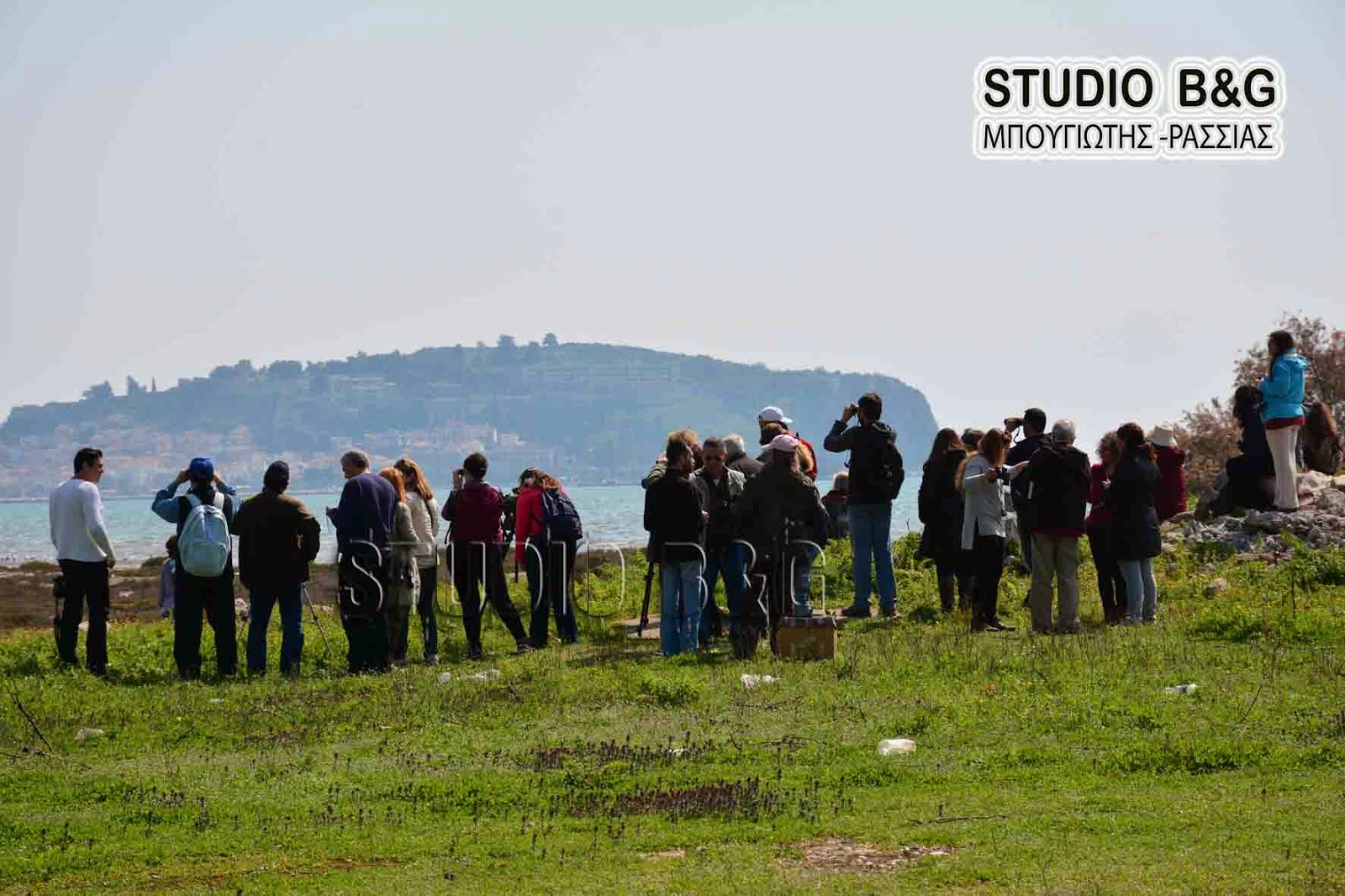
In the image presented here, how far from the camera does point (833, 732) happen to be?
12.6 meters

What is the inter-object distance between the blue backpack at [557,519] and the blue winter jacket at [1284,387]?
9.20 meters

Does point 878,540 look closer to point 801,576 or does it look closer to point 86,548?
point 801,576

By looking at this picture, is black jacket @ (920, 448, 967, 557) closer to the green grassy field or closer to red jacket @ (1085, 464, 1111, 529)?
red jacket @ (1085, 464, 1111, 529)

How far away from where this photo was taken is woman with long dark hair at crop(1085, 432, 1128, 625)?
723 inches

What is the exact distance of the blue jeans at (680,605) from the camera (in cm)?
1747

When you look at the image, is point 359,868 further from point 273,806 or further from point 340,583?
point 340,583

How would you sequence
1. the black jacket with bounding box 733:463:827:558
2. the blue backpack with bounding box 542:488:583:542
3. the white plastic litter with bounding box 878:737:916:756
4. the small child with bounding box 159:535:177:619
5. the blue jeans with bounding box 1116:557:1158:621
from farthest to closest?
the small child with bounding box 159:535:177:619 → the blue backpack with bounding box 542:488:583:542 → the blue jeans with bounding box 1116:557:1158:621 → the black jacket with bounding box 733:463:827:558 → the white plastic litter with bounding box 878:737:916:756

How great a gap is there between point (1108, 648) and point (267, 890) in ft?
29.8

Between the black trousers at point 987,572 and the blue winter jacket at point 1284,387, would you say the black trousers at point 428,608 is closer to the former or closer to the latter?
the black trousers at point 987,572

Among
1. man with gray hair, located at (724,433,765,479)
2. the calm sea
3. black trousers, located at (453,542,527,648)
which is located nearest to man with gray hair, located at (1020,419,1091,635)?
man with gray hair, located at (724,433,765,479)

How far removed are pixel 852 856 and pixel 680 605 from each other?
8509 mm

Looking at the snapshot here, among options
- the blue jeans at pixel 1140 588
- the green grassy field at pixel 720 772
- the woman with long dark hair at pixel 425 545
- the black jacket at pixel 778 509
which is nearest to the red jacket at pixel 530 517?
the woman with long dark hair at pixel 425 545

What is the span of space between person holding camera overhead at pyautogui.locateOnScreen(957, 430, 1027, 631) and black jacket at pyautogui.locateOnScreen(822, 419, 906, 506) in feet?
3.52

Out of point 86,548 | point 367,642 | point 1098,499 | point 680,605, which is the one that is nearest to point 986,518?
point 1098,499
